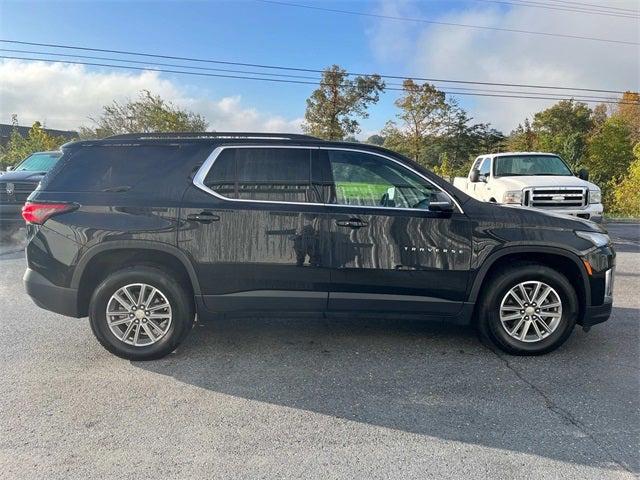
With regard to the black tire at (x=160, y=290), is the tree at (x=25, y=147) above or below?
above

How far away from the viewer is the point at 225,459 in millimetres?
2504

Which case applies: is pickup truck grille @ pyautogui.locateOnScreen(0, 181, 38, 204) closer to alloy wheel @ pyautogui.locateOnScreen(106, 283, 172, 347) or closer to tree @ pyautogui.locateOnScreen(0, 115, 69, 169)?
alloy wheel @ pyautogui.locateOnScreen(106, 283, 172, 347)

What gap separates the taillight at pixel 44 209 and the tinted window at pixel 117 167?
15cm

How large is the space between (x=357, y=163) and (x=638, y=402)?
2.80 metres

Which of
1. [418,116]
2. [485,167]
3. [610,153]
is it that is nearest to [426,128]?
[418,116]

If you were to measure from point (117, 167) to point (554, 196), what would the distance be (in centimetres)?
798

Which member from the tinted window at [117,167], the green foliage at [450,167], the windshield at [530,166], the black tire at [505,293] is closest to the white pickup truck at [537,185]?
the windshield at [530,166]

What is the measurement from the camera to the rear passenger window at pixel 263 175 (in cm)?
374

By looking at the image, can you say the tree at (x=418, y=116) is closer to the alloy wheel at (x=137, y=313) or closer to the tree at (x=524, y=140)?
the tree at (x=524, y=140)

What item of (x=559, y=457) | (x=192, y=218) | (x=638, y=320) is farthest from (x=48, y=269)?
(x=638, y=320)

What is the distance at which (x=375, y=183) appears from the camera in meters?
3.82

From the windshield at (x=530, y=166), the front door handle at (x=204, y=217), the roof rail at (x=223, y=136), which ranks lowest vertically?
the front door handle at (x=204, y=217)

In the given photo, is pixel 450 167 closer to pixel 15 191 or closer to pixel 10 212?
pixel 15 191

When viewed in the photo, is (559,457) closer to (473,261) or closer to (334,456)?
(334,456)
